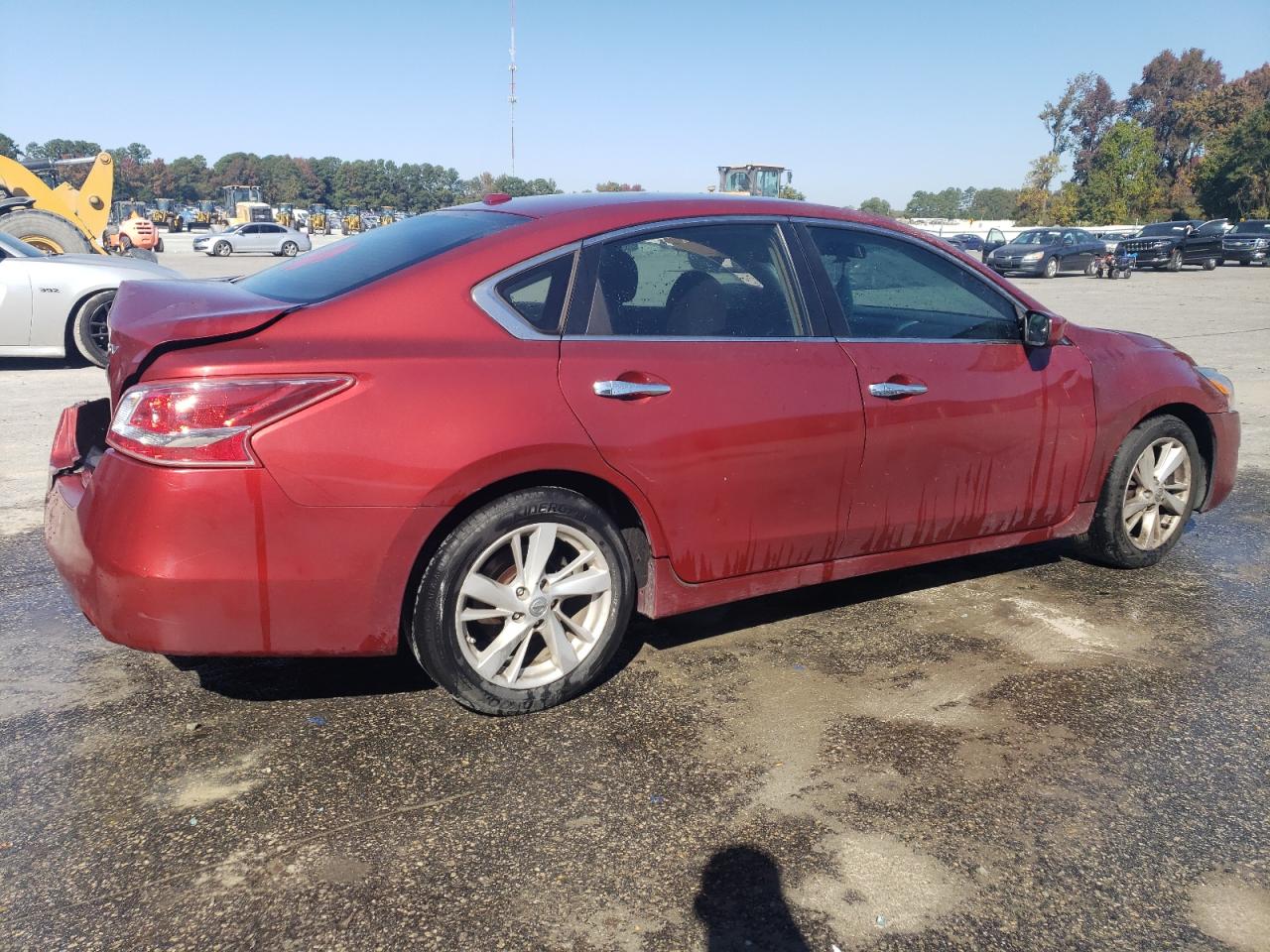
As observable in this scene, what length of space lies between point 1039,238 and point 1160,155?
66.8 metres

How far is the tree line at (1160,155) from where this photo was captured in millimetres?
59500

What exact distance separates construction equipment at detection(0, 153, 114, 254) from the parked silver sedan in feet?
58.8

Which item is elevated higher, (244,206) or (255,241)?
(244,206)

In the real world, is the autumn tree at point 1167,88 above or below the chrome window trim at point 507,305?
above

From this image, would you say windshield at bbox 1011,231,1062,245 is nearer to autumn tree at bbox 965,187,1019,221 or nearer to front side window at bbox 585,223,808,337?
front side window at bbox 585,223,808,337

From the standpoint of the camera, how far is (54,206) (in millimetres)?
22625

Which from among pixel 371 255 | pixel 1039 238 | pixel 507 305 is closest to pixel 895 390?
pixel 507 305

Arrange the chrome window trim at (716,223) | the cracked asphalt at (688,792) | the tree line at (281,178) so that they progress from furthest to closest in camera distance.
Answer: the tree line at (281,178)
the chrome window trim at (716,223)
the cracked asphalt at (688,792)

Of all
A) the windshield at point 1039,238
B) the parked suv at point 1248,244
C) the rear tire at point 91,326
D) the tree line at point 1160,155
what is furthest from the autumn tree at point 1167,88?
the rear tire at point 91,326

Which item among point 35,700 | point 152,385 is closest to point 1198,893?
point 152,385

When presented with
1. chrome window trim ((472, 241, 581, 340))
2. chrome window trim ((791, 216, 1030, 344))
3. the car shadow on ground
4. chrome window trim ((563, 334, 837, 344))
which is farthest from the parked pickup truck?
chrome window trim ((472, 241, 581, 340))

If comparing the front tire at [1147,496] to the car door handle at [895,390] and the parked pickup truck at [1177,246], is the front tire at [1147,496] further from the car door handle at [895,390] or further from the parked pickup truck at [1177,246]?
the parked pickup truck at [1177,246]

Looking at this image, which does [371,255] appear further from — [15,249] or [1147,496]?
[15,249]

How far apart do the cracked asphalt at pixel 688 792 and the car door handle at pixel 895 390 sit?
95cm
